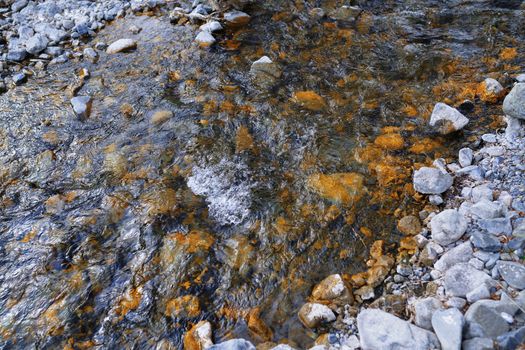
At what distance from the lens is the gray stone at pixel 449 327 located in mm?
2690

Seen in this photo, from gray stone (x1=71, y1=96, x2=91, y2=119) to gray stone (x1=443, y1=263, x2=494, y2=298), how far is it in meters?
4.95

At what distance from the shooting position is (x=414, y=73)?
18.7ft

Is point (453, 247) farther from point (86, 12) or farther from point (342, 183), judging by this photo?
point (86, 12)

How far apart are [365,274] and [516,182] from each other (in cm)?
166

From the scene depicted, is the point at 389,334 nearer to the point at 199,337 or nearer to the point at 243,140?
the point at 199,337

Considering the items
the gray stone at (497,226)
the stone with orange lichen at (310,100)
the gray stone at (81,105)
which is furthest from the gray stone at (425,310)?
the gray stone at (81,105)

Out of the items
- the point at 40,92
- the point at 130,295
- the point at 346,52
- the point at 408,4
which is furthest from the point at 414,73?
the point at 40,92

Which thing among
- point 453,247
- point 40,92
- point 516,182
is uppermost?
point 516,182

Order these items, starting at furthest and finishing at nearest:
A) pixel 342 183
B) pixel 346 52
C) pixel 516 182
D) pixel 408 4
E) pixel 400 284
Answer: pixel 408 4 < pixel 346 52 < pixel 342 183 < pixel 516 182 < pixel 400 284

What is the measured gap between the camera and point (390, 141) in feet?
15.8

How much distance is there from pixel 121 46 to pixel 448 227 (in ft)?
19.7

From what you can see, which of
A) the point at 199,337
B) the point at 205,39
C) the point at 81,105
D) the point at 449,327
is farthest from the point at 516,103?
the point at 81,105

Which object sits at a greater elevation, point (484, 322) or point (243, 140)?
point (484, 322)

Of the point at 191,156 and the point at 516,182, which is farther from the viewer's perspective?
the point at 191,156
